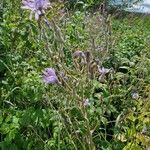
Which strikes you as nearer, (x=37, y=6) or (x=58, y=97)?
(x=37, y=6)

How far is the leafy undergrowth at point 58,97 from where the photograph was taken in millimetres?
2172

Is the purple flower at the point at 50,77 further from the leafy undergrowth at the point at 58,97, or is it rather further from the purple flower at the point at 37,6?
the purple flower at the point at 37,6

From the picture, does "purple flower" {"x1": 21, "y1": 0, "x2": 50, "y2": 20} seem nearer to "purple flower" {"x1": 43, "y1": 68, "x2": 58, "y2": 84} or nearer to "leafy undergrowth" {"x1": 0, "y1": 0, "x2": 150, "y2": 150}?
"leafy undergrowth" {"x1": 0, "y1": 0, "x2": 150, "y2": 150}

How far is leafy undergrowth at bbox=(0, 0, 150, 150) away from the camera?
2.17m

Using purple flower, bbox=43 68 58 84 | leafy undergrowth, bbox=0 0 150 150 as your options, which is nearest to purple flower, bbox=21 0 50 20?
leafy undergrowth, bbox=0 0 150 150

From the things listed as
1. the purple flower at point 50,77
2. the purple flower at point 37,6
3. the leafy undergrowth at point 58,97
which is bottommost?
the leafy undergrowth at point 58,97

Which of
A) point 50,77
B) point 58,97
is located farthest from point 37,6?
point 58,97

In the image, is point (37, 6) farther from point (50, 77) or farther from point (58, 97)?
point (58, 97)

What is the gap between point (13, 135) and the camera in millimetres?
2422

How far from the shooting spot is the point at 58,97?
8.04 ft

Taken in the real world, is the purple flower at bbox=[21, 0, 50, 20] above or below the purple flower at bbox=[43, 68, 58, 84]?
above

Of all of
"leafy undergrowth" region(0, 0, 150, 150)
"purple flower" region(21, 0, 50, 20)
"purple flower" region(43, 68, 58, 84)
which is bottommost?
"leafy undergrowth" region(0, 0, 150, 150)

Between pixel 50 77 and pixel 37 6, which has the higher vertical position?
pixel 37 6

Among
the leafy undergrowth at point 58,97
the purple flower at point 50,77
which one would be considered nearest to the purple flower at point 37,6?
the leafy undergrowth at point 58,97
